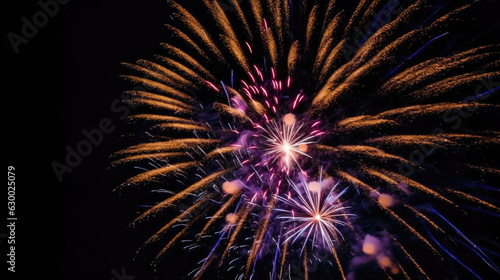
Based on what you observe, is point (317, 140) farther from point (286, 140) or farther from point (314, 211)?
point (314, 211)

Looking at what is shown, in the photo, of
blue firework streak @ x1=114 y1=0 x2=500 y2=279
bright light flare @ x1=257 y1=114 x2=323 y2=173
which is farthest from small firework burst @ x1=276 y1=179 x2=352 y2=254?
bright light flare @ x1=257 y1=114 x2=323 y2=173

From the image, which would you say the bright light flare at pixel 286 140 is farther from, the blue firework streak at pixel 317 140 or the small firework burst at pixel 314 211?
the small firework burst at pixel 314 211

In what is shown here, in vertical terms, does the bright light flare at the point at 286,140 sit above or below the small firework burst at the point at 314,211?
above

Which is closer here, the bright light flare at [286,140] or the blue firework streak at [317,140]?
the blue firework streak at [317,140]

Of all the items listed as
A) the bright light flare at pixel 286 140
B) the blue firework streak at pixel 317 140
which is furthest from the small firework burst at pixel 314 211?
the bright light flare at pixel 286 140

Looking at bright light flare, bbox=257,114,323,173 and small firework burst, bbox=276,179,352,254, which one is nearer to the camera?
small firework burst, bbox=276,179,352,254

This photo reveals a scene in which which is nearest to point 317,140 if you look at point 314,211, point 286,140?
point 286,140

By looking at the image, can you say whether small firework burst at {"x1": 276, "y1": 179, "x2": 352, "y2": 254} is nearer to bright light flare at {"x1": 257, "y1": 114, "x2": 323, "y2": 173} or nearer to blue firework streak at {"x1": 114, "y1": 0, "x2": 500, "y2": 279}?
blue firework streak at {"x1": 114, "y1": 0, "x2": 500, "y2": 279}

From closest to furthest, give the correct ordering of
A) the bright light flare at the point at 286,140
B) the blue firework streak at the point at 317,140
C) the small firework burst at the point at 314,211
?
the blue firework streak at the point at 317,140 → the small firework burst at the point at 314,211 → the bright light flare at the point at 286,140

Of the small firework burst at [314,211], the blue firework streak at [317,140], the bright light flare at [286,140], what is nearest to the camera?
the blue firework streak at [317,140]

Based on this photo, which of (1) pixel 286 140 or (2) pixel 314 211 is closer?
(2) pixel 314 211
